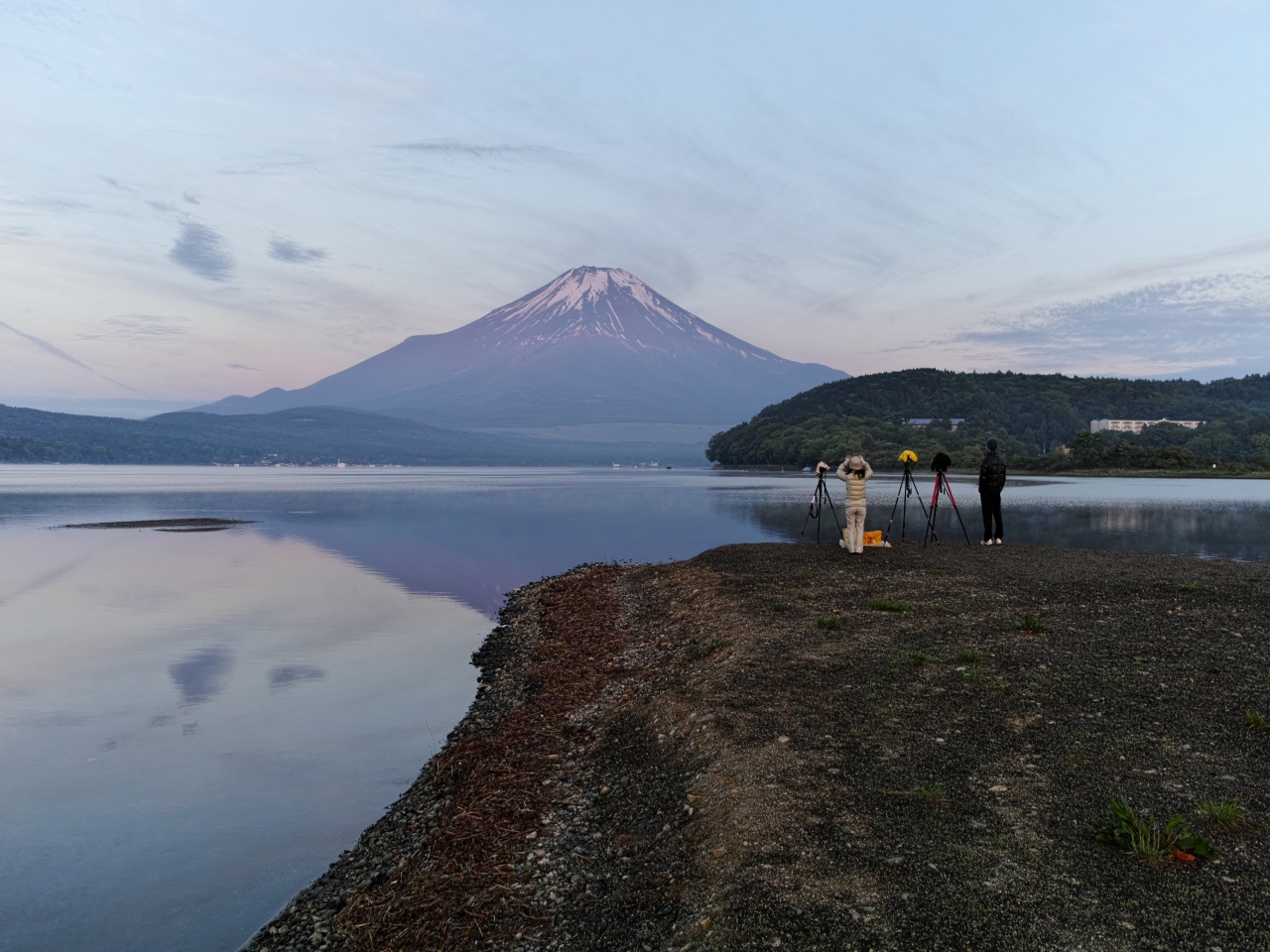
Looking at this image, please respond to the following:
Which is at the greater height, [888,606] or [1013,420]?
[1013,420]

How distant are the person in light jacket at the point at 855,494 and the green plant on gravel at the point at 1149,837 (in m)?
12.0

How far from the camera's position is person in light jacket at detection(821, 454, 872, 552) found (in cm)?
1731

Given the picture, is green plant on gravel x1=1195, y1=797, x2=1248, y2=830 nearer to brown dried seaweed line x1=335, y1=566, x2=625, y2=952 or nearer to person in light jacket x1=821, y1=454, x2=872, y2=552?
brown dried seaweed line x1=335, y1=566, x2=625, y2=952

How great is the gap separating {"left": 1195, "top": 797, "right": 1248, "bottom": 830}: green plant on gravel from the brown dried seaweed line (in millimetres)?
3964

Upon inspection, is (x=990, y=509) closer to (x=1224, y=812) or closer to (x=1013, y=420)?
(x=1224, y=812)

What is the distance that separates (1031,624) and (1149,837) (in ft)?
19.3

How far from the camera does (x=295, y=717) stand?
34.3 ft

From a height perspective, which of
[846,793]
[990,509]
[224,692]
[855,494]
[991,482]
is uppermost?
[991,482]

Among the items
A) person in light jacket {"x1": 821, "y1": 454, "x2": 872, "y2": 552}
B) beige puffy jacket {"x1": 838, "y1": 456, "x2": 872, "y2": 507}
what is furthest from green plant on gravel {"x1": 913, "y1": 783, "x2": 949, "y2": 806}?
beige puffy jacket {"x1": 838, "y1": 456, "x2": 872, "y2": 507}

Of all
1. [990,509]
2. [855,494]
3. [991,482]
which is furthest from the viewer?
[990,509]

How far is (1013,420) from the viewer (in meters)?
150

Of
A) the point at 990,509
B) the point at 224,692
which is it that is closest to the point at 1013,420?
the point at 990,509

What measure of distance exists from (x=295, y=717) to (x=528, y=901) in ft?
21.0

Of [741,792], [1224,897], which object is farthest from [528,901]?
[1224,897]
